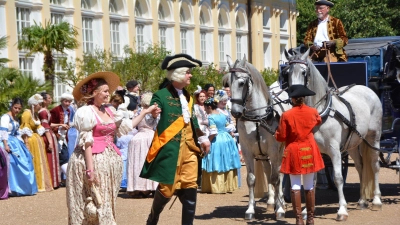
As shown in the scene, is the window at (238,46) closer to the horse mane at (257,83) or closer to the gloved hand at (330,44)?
the gloved hand at (330,44)

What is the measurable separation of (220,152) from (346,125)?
12.8 feet

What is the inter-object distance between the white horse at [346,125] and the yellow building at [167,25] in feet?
44.9

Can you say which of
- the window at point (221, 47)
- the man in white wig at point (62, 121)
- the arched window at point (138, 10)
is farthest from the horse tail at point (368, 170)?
the window at point (221, 47)

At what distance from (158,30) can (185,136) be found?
92.4 feet

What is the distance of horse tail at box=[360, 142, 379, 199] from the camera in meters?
12.2

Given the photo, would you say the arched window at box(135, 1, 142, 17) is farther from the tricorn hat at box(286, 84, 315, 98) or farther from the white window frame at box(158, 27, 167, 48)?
the tricorn hat at box(286, 84, 315, 98)

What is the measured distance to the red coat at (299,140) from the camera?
32.7ft

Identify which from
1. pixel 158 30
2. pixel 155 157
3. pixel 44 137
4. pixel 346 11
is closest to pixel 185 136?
pixel 155 157

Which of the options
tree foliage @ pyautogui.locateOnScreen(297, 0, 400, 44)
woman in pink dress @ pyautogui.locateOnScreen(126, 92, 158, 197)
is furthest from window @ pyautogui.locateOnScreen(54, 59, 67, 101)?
tree foliage @ pyautogui.locateOnScreen(297, 0, 400, 44)

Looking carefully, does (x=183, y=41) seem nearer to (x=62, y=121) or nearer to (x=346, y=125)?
(x=62, y=121)

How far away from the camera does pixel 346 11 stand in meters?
42.3

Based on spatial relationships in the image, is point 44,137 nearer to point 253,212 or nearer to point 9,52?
point 253,212

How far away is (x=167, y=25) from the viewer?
3775 cm

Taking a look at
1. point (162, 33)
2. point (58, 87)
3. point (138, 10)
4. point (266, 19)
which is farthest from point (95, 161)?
point (266, 19)
